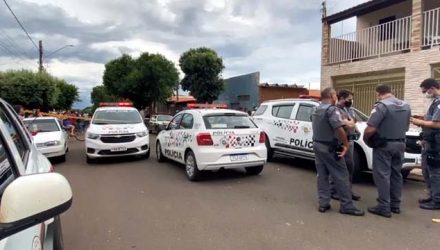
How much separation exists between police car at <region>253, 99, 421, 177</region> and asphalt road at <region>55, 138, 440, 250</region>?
2.34 feet

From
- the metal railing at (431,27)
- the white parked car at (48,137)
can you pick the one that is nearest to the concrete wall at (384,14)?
the metal railing at (431,27)

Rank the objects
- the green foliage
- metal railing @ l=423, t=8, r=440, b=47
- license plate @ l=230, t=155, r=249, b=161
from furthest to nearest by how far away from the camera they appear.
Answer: the green foliage < metal railing @ l=423, t=8, r=440, b=47 < license plate @ l=230, t=155, r=249, b=161

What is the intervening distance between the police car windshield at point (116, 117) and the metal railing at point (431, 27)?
953cm

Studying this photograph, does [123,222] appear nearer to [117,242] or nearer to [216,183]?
[117,242]

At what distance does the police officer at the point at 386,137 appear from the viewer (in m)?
5.61

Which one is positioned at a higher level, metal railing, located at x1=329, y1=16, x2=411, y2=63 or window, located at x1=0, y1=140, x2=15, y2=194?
metal railing, located at x1=329, y1=16, x2=411, y2=63

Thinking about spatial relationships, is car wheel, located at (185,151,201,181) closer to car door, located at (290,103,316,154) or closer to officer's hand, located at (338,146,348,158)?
car door, located at (290,103,316,154)

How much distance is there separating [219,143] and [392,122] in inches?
138

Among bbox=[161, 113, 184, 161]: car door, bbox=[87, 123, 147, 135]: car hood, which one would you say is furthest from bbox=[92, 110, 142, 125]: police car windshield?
bbox=[161, 113, 184, 161]: car door

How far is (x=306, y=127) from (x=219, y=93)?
2346 cm

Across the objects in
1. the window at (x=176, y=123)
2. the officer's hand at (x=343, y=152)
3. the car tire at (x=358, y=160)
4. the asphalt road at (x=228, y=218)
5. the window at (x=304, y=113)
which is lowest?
the asphalt road at (x=228, y=218)

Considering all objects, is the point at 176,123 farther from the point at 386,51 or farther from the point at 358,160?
the point at 386,51

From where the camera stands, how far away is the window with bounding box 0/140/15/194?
5.84 ft

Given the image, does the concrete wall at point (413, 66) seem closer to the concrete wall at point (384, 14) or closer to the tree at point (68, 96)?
the concrete wall at point (384, 14)
